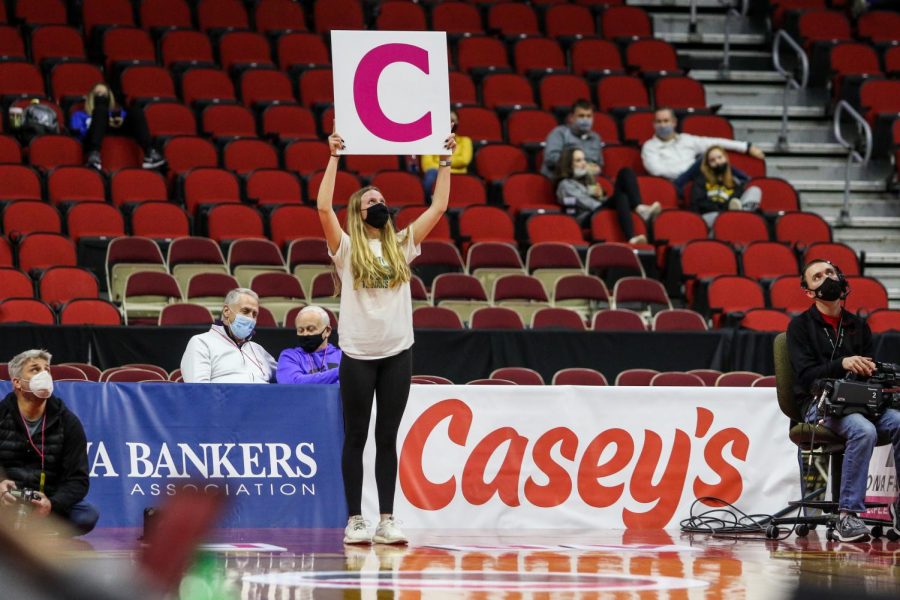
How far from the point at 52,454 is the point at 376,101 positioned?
230 centimetres

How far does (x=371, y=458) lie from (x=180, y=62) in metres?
8.44

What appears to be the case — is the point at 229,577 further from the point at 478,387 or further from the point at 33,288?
the point at 33,288

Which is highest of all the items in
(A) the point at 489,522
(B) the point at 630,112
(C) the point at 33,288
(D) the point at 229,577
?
(B) the point at 630,112

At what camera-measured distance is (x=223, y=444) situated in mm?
7246

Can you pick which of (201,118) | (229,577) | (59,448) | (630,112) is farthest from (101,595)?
(630,112)

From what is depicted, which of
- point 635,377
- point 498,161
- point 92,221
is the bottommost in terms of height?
point 635,377

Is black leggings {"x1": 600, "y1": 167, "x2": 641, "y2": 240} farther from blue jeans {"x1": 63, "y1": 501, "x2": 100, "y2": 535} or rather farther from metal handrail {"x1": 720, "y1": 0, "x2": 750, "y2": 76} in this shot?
blue jeans {"x1": 63, "y1": 501, "x2": 100, "y2": 535}

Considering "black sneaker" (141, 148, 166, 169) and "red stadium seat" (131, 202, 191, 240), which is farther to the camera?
"black sneaker" (141, 148, 166, 169)

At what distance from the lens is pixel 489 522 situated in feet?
24.4

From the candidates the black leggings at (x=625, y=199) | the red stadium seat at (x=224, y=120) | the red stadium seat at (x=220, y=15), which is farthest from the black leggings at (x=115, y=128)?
the black leggings at (x=625, y=199)

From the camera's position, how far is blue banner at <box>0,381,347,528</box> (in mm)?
7117

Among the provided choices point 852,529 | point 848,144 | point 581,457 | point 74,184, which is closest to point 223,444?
point 581,457

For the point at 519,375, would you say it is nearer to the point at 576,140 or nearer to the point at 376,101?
the point at 376,101

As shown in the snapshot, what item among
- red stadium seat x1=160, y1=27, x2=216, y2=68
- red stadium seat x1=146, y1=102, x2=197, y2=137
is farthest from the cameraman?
red stadium seat x1=160, y1=27, x2=216, y2=68
